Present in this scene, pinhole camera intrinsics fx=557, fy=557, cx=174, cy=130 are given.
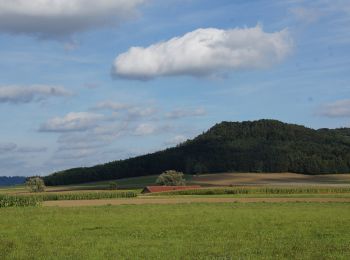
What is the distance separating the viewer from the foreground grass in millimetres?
24141

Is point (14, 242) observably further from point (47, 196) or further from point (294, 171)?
point (294, 171)

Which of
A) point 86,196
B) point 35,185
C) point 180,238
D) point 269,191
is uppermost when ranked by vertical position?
point 35,185

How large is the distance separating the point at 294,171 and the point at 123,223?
163360 mm

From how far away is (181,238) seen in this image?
29.7m

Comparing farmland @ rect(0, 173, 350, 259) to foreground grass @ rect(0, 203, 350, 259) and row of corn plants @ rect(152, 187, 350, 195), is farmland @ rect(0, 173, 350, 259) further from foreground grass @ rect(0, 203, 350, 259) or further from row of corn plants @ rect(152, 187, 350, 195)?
row of corn plants @ rect(152, 187, 350, 195)

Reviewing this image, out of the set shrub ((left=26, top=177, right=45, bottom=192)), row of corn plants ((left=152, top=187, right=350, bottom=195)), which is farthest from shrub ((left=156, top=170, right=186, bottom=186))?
shrub ((left=26, top=177, right=45, bottom=192))

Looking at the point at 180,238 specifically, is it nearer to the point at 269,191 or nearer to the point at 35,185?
the point at 269,191

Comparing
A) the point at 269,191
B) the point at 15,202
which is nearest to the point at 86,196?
the point at 15,202

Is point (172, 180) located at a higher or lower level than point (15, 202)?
higher

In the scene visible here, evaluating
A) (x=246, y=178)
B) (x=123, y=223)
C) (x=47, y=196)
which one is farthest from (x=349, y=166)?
(x=123, y=223)

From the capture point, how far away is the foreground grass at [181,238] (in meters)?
24.1

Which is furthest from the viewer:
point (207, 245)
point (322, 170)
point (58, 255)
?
point (322, 170)

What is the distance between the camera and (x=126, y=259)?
22.9 m

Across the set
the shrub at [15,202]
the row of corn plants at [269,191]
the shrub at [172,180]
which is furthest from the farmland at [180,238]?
the shrub at [172,180]
